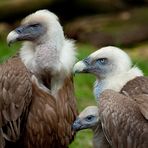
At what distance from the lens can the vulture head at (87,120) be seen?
6.39 m

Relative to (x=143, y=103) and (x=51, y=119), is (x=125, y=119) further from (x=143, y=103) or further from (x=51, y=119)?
(x=51, y=119)

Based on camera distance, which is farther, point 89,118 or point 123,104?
point 89,118

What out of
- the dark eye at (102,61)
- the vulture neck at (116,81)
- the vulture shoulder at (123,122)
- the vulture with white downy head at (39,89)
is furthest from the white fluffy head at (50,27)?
the vulture shoulder at (123,122)

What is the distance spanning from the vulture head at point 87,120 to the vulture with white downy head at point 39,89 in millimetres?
319

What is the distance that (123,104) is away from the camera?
236 inches

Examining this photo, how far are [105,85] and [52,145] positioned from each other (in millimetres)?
812

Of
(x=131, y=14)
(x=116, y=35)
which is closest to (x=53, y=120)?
(x=116, y=35)

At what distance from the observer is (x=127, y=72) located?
21.1 feet

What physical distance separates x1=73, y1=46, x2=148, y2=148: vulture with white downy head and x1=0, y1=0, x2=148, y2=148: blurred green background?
7441mm

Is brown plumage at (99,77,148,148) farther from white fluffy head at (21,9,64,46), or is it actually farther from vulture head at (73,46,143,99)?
white fluffy head at (21,9,64,46)

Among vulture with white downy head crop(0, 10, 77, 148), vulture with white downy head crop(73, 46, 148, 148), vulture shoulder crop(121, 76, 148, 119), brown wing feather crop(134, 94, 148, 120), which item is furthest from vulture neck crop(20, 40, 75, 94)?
brown wing feather crop(134, 94, 148, 120)

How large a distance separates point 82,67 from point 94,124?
50 centimetres

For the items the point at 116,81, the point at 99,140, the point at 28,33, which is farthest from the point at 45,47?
the point at 99,140

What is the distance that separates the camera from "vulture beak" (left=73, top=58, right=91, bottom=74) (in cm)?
646
